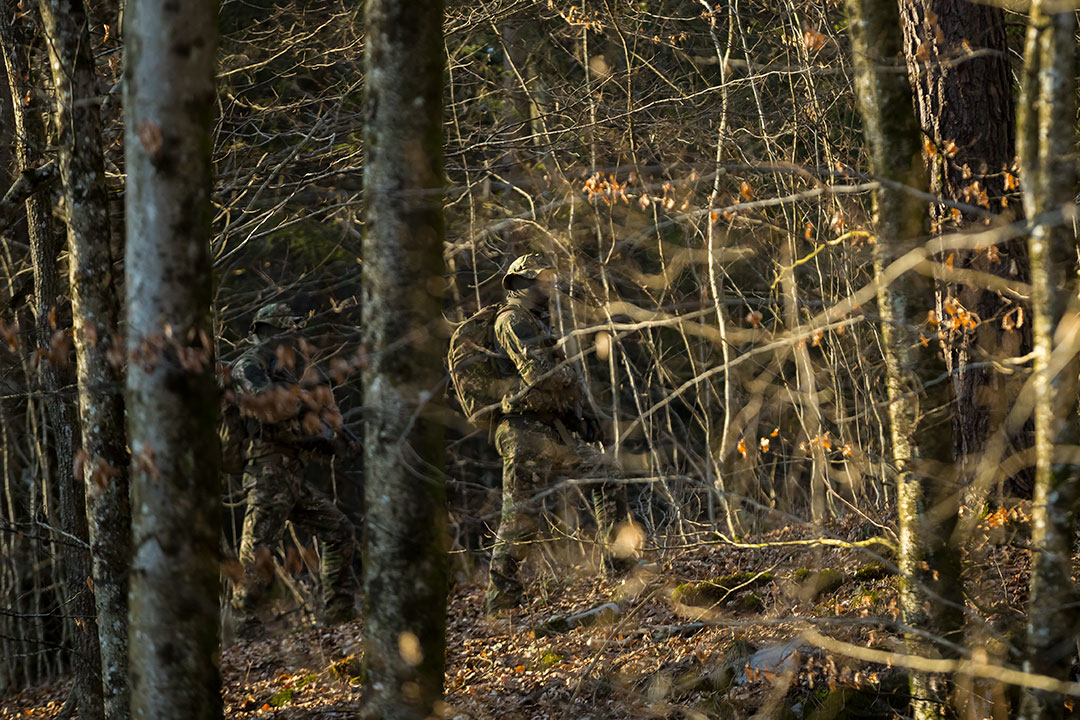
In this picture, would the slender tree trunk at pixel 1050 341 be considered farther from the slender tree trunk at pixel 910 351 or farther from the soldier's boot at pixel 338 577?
the soldier's boot at pixel 338 577

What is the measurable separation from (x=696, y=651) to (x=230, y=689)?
3891 millimetres

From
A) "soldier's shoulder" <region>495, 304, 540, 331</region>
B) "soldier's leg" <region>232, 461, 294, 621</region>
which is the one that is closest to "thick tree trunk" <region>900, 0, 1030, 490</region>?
"soldier's shoulder" <region>495, 304, 540, 331</region>

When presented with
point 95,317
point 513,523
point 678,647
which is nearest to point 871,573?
point 678,647

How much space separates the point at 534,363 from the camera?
8.15m

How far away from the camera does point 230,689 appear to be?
785 centimetres

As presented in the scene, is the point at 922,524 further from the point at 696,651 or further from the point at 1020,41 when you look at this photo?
the point at 1020,41

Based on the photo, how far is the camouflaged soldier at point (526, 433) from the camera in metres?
8.45

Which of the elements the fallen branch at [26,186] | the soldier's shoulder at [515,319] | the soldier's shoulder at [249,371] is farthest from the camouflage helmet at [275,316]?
the fallen branch at [26,186]

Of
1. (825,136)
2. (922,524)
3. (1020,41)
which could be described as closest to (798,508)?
(825,136)

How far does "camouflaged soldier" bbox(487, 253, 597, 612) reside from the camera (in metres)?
8.45

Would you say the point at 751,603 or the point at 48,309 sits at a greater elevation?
the point at 48,309

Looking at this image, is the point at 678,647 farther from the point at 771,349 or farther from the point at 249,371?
the point at 249,371

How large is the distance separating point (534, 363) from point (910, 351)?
418 centimetres

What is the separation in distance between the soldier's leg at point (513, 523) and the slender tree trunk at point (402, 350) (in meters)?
4.10
